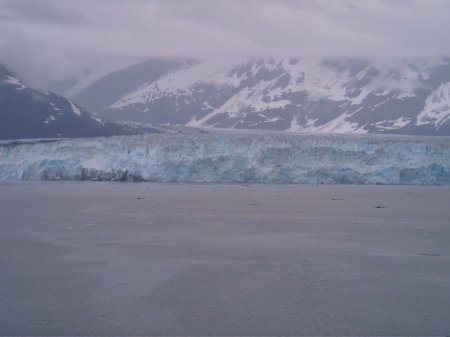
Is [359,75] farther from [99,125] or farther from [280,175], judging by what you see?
[280,175]

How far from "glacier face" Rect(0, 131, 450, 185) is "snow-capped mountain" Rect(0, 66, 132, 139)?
2894 cm

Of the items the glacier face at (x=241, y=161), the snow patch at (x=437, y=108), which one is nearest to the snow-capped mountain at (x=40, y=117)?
the glacier face at (x=241, y=161)

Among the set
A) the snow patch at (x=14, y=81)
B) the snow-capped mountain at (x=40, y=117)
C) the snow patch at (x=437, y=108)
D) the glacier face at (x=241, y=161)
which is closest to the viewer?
the glacier face at (x=241, y=161)

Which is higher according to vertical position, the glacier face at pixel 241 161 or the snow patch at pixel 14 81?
the snow patch at pixel 14 81

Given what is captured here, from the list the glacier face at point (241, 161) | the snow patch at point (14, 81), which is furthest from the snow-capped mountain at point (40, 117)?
the glacier face at point (241, 161)

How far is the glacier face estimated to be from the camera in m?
19.9

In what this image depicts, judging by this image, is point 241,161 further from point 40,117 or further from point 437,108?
point 437,108

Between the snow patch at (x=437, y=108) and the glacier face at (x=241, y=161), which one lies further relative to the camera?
the snow patch at (x=437, y=108)

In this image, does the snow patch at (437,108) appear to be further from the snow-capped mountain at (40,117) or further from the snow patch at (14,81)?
the snow patch at (14,81)

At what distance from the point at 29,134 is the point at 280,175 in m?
34.6

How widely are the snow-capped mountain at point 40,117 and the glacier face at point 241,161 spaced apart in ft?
94.9

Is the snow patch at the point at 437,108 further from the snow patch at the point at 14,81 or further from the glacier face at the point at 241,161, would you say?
the glacier face at the point at 241,161

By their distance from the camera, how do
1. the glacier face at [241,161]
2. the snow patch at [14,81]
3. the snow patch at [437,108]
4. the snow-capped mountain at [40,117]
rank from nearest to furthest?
the glacier face at [241,161] → the snow-capped mountain at [40,117] → the snow patch at [14,81] → the snow patch at [437,108]

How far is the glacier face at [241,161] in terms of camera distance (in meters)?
19.9
